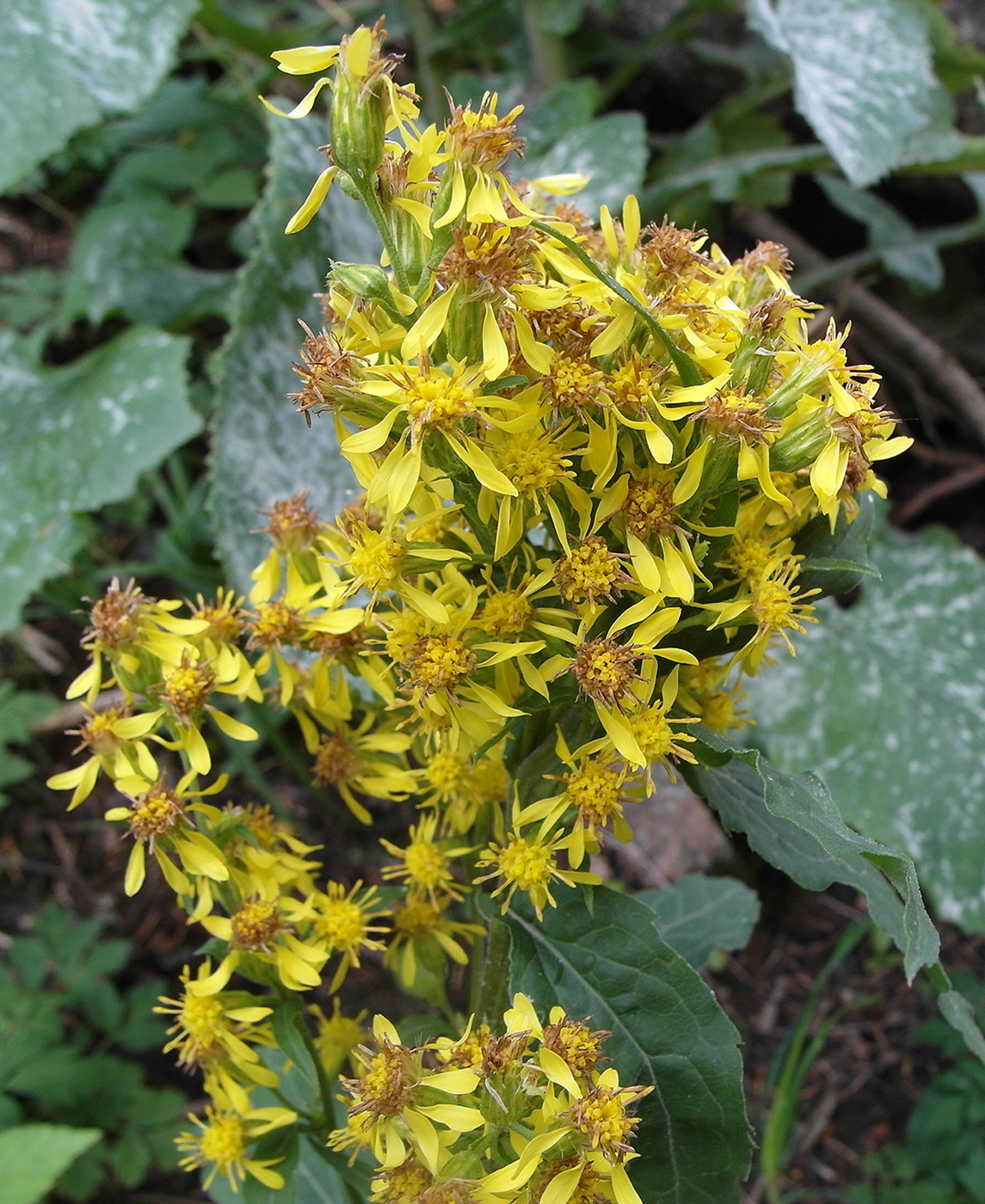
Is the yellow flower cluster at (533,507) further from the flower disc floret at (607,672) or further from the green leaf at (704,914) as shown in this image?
the green leaf at (704,914)

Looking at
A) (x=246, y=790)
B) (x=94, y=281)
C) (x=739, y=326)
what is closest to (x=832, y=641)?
(x=246, y=790)

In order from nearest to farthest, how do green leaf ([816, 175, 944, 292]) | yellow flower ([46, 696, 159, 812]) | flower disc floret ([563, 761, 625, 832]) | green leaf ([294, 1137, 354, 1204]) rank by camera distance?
flower disc floret ([563, 761, 625, 832]) → yellow flower ([46, 696, 159, 812]) → green leaf ([294, 1137, 354, 1204]) → green leaf ([816, 175, 944, 292])

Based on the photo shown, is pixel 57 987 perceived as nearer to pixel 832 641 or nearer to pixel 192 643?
pixel 192 643

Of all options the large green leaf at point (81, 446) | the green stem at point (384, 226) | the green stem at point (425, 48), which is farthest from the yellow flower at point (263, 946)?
the green stem at point (425, 48)

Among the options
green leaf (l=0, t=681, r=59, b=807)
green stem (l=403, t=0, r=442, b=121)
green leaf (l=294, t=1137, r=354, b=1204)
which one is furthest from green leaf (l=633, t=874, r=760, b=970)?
green stem (l=403, t=0, r=442, b=121)

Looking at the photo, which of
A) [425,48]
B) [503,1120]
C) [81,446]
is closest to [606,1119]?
[503,1120]

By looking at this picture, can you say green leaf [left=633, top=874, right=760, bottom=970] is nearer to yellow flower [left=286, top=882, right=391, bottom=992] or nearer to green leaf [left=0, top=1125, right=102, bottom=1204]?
yellow flower [left=286, top=882, right=391, bottom=992]
